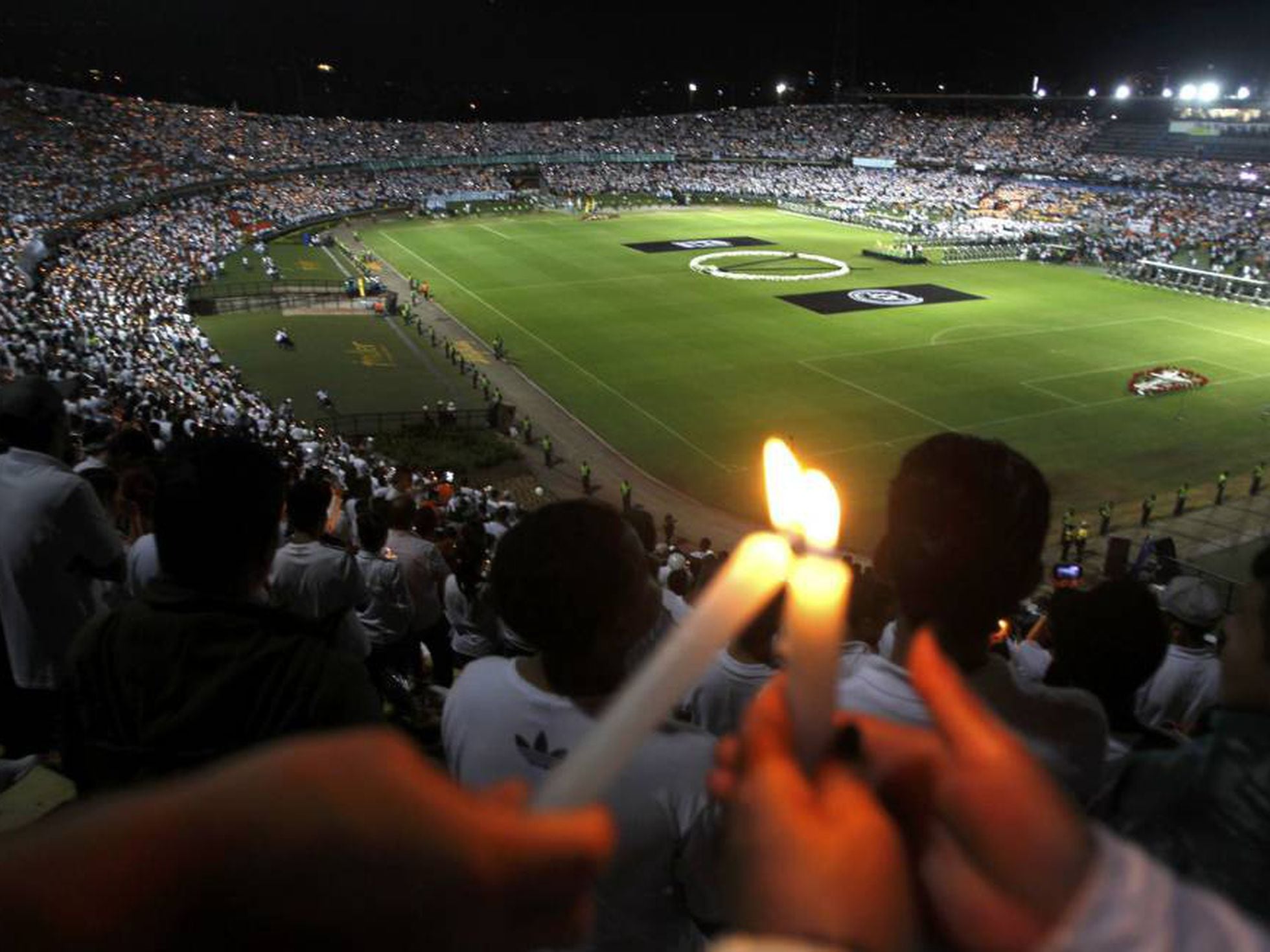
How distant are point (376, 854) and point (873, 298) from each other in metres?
50.3

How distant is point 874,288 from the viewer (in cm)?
5062

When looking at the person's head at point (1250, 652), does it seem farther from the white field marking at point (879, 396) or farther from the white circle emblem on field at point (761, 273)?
Result: the white circle emblem on field at point (761, 273)

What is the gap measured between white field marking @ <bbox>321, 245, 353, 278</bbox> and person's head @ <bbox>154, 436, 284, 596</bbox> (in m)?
Answer: 54.4

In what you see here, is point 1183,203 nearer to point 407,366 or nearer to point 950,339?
point 950,339

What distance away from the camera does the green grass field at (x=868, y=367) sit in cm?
2758

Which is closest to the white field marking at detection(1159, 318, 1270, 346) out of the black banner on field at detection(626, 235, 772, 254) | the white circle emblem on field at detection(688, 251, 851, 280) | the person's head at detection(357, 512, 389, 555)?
the white circle emblem on field at detection(688, 251, 851, 280)

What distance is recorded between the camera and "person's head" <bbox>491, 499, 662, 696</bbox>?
302cm

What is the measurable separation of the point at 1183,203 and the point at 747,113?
235 ft

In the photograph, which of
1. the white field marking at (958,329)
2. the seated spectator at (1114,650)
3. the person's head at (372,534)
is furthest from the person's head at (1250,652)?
the white field marking at (958,329)

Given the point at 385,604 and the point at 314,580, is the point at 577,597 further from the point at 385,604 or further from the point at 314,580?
the point at 385,604

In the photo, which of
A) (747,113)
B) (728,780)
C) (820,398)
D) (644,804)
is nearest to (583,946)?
(644,804)

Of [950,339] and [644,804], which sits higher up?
[644,804]

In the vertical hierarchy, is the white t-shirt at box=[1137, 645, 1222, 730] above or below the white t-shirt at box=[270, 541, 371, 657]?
below

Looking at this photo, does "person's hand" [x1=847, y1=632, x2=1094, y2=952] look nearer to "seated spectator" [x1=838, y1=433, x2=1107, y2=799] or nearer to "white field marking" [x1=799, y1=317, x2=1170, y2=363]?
"seated spectator" [x1=838, y1=433, x2=1107, y2=799]
